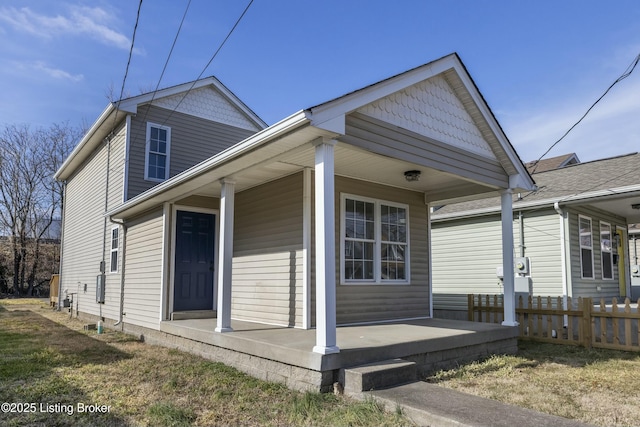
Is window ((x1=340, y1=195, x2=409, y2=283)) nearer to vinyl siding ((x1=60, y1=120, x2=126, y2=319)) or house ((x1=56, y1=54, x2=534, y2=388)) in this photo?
house ((x1=56, y1=54, x2=534, y2=388))

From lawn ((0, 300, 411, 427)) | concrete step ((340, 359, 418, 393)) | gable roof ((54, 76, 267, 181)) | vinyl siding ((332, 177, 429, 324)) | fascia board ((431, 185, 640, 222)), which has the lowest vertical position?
lawn ((0, 300, 411, 427))

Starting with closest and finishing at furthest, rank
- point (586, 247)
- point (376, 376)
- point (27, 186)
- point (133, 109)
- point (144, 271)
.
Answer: point (376, 376) < point (144, 271) < point (586, 247) < point (133, 109) < point (27, 186)

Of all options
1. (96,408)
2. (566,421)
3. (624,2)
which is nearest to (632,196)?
(624,2)

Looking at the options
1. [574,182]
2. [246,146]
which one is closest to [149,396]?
[246,146]

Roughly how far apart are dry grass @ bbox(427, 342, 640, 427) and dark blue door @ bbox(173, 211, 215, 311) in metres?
4.90

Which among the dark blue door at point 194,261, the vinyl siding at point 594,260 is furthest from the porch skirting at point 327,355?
the vinyl siding at point 594,260

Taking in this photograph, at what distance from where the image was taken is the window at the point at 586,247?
32.8ft

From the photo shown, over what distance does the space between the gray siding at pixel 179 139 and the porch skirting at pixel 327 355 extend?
4.71 metres

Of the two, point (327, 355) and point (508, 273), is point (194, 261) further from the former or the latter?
point (508, 273)

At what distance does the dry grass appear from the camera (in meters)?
4.05

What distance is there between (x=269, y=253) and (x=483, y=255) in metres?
6.30

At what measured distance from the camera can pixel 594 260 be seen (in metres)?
10.4

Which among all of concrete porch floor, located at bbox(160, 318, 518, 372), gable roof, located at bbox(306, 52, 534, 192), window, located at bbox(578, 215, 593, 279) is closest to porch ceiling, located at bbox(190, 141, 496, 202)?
gable roof, located at bbox(306, 52, 534, 192)

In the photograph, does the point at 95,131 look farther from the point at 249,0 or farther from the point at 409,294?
Answer: the point at 409,294
